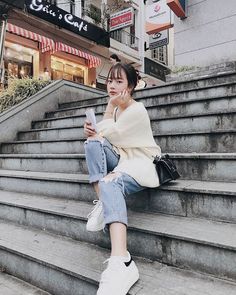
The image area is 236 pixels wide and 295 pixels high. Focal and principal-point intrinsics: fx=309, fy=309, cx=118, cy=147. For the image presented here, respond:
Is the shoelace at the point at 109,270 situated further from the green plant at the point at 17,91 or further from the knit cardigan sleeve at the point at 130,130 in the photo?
the green plant at the point at 17,91

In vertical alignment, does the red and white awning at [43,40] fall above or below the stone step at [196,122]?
above

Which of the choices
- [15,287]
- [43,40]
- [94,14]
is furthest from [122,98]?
[94,14]

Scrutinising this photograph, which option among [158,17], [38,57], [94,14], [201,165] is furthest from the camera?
[94,14]

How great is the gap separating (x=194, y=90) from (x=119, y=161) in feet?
7.51

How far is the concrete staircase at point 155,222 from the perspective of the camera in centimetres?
180

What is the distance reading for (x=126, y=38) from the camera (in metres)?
18.8

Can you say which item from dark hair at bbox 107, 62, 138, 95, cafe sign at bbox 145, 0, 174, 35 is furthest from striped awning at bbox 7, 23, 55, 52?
dark hair at bbox 107, 62, 138, 95

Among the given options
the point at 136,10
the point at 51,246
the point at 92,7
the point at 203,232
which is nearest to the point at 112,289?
the point at 203,232

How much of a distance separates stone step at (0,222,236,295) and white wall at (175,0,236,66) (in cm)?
586

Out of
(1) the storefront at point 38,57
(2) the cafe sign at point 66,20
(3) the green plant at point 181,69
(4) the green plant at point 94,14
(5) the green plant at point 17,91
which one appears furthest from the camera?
(4) the green plant at point 94,14

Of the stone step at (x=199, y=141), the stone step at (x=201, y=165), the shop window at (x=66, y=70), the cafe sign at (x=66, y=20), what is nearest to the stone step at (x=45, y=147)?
the stone step at (x=201, y=165)

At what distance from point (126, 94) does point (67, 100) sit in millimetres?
4012

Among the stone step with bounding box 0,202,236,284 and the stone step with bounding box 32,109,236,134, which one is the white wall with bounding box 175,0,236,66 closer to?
the stone step with bounding box 32,109,236,134

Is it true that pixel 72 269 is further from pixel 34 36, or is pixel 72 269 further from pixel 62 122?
pixel 34 36
